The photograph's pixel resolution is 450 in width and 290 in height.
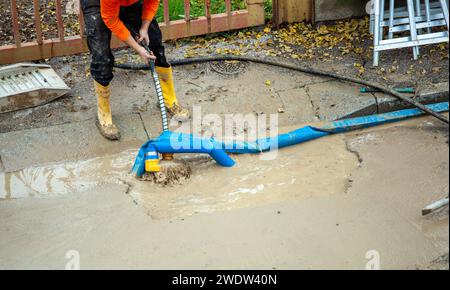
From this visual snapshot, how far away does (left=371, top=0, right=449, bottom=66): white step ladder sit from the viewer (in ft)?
22.4

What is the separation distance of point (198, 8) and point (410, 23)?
2346mm

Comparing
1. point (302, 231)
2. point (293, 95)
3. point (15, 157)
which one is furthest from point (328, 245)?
point (15, 157)

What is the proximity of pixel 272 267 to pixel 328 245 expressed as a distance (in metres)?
0.43

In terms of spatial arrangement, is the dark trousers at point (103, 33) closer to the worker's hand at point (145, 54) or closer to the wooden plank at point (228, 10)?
the worker's hand at point (145, 54)

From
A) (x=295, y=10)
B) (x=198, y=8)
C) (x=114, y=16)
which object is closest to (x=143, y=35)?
(x=114, y=16)

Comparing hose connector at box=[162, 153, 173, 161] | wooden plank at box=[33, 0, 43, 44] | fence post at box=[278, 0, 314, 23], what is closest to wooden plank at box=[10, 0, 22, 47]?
wooden plank at box=[33, 0, 43, 44]

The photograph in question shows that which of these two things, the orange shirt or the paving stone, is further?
the paving stone

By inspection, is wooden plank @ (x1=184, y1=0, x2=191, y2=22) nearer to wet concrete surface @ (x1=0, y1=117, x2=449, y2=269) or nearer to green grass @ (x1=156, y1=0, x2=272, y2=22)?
green grass @ (x1=156, y1=0, x2=272, y2=22)

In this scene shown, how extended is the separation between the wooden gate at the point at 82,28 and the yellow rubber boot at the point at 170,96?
1135 millimetres

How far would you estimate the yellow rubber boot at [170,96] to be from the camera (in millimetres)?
6227

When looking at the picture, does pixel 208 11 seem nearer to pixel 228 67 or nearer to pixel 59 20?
pixel 228 67

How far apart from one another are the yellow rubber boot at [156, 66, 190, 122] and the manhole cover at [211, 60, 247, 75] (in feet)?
2.48
